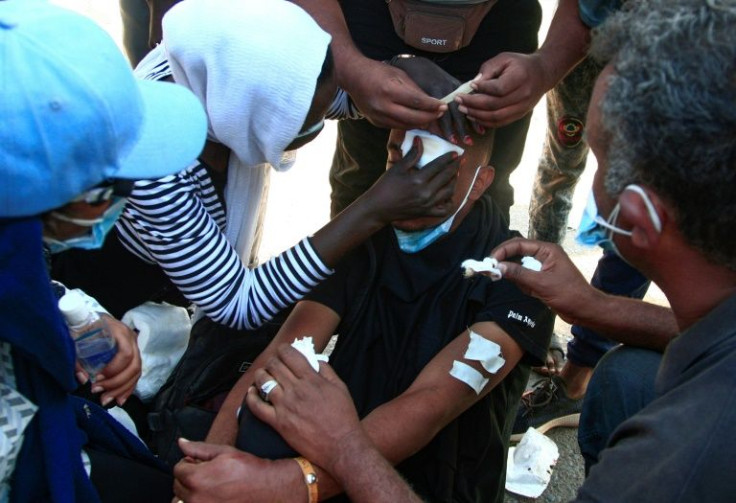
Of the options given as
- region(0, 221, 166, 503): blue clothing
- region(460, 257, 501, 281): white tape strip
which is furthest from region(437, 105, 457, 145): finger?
region(0, 221, 166, 503): blue clothing

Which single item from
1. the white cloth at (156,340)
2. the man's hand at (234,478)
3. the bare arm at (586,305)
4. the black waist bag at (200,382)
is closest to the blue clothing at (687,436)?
the bare arm at (586,305)

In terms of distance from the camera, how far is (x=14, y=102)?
1.26 metres

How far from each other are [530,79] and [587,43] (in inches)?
15.8

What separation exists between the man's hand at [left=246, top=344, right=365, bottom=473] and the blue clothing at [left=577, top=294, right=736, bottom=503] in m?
0.67

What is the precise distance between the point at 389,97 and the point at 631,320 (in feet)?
3.53

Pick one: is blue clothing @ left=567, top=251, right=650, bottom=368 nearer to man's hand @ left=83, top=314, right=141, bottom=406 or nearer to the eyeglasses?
man's hand @ left=83, top=314, right=141, bottom=406

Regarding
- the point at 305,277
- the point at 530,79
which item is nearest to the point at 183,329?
the point at 305,277

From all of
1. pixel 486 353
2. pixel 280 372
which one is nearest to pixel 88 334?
pixel 280 372

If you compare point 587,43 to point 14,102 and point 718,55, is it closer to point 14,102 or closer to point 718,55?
point 718,55

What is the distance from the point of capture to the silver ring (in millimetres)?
2023

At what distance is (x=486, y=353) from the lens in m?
2.18

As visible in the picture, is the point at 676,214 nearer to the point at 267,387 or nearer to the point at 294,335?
the point at 267,387

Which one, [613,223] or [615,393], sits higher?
[613,223]

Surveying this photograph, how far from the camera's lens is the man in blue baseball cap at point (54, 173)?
129 cm
